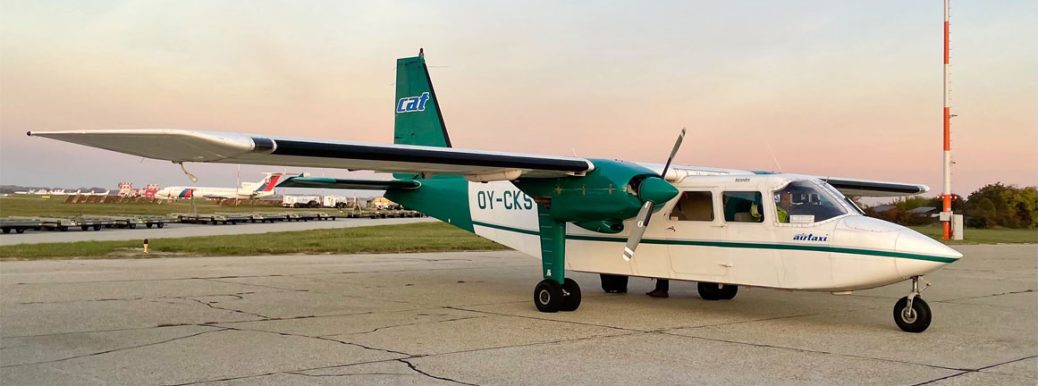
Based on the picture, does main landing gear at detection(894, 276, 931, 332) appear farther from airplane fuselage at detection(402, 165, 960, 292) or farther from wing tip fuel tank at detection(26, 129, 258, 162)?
wing tip fuel tank at detection(26, 129, 258, 162)

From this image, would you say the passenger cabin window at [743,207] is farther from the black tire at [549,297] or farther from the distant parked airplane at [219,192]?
the distant parked airplane at [219,192]

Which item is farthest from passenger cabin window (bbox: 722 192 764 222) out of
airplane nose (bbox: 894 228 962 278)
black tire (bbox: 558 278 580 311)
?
black tire (bbox: 558 278 580 311)

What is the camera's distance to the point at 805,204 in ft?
34.4

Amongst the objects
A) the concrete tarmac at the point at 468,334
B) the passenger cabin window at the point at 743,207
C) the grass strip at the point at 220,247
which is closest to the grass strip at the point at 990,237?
the grass strip at the point at 220,247

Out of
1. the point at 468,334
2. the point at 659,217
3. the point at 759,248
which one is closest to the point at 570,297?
the point at 659,217

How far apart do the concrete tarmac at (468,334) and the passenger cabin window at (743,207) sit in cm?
143

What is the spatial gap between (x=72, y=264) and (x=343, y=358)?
46.7 feet

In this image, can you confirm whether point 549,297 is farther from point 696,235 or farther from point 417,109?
point 417,109

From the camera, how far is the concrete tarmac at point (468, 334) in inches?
276

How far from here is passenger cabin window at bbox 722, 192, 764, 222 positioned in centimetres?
1082

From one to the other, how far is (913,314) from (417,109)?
10.2 metres

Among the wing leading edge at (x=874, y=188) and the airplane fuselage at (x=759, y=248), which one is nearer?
the airplane fuselage at (x=759, y=248)

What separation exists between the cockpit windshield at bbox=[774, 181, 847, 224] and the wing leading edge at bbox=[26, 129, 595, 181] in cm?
269

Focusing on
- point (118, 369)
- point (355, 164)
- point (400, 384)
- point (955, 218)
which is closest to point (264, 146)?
point (355, 164)
